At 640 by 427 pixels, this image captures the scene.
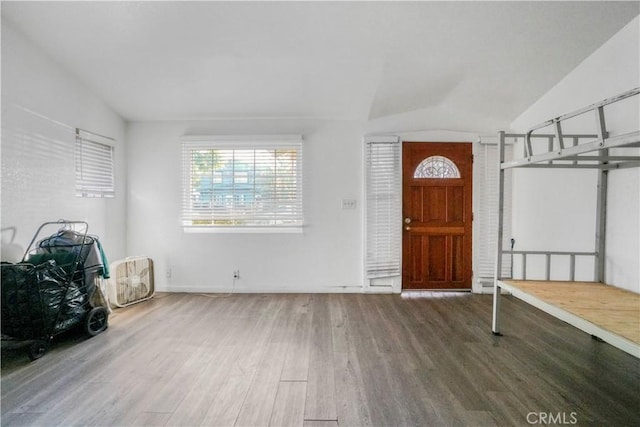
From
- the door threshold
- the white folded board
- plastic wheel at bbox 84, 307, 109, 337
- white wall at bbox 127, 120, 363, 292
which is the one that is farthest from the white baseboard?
plastic wheel at bbox 84, 307, 109, 337

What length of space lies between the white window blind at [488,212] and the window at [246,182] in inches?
94.7

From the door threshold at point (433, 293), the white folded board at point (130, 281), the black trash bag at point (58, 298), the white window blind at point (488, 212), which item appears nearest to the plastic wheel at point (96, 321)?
the black trash bag at point (58, 298)

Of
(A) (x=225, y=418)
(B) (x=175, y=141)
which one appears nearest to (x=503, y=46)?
(A) (x=225, y=418)

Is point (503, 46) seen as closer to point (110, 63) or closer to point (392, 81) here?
point (392, 81)

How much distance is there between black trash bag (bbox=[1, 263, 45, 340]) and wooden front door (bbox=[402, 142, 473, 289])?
375 cm

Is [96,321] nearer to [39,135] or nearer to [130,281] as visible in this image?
[130,281]

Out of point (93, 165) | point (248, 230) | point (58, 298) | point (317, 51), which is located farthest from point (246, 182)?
point (58, 298)

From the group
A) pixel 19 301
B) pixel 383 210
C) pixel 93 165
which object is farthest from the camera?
pixel 383 210

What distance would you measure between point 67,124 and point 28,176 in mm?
734

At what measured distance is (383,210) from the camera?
398cm

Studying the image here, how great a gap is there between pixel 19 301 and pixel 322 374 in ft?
7.73

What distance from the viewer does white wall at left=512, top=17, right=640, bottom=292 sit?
2.47m

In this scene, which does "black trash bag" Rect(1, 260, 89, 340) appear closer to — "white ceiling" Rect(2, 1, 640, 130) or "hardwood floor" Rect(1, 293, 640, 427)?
"hardwood floor" Rect(1, 293, 640, 427)

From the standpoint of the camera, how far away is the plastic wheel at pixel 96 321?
268 centimetres
